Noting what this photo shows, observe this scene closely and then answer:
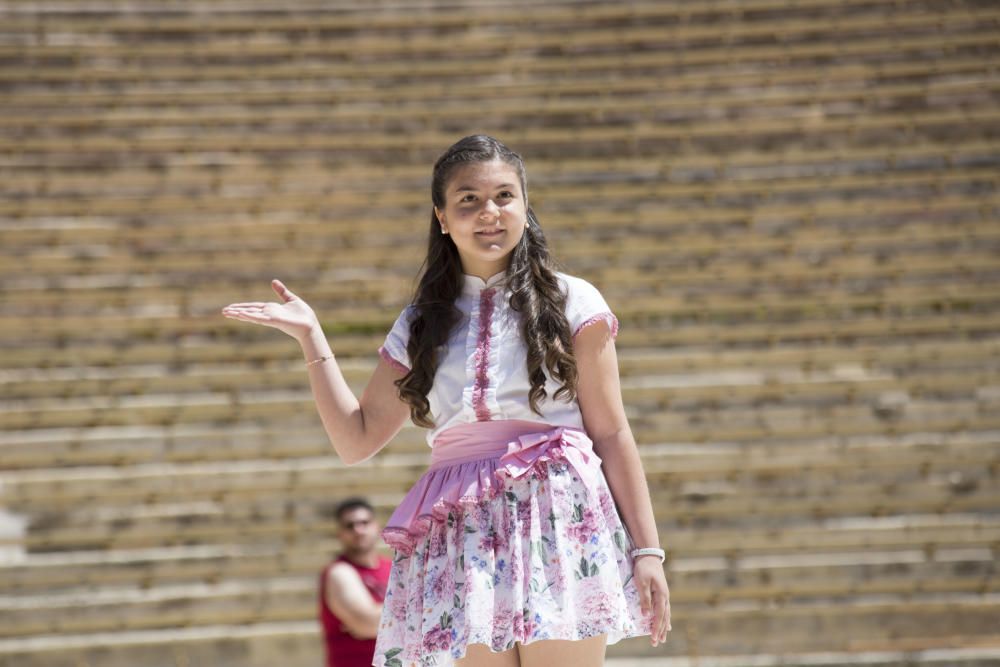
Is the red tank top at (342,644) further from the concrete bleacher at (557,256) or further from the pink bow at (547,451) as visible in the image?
the concrete bleacher at (557,256)

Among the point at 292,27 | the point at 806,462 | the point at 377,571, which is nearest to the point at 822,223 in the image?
the point at 806,462

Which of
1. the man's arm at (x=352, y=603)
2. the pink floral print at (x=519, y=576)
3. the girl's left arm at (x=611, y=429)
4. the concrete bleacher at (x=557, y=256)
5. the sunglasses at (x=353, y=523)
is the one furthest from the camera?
the concrete bleacher at (x=557, y=256)

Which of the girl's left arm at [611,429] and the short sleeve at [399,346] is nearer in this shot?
the girl's left arm at [611,429]

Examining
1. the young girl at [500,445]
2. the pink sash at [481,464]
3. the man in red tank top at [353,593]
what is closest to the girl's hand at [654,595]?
the young girl at [500,445]

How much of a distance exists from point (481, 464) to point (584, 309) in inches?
12.7

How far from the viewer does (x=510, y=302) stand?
2289 millimetres

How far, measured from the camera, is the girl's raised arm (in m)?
2.38

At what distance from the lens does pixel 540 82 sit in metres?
9.16

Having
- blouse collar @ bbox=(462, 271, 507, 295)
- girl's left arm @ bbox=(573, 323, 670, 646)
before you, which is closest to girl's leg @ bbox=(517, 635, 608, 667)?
girl's left arm @ bbox=(573, 323, 670, 646)

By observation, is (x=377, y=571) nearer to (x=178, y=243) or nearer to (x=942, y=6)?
(x=178, y=243)

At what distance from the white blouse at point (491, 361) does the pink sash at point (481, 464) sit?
0.02 m

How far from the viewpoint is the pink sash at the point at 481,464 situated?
220 cm

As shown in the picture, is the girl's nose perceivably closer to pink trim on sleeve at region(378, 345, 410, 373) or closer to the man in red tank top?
pink trim on sleeve at region(378, 345, 410, 373)

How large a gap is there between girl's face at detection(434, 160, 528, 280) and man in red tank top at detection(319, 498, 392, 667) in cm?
225
